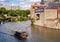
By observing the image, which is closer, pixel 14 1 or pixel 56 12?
pixel 56 12

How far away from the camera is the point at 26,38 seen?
17.7 ft

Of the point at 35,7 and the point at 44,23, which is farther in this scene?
the point at 35,7

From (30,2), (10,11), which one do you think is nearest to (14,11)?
(10,11)

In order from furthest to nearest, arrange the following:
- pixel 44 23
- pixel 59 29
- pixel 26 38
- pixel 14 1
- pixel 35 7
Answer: pixel 14 1 → pixel 35 7 → pixel 44 23 → pixel 59 29 → pixel 26 38

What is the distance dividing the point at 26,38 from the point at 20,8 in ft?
16.8

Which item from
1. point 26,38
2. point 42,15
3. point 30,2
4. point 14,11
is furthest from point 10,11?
point 26,38

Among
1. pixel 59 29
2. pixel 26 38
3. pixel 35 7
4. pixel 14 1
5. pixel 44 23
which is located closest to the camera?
pixel 26 38

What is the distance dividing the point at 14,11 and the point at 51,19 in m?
3.31

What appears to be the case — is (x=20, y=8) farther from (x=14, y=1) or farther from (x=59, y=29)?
(x=59, y=29)

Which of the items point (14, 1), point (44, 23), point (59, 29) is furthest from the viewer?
point (14, 1)

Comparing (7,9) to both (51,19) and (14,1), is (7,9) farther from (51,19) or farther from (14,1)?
(51,19)

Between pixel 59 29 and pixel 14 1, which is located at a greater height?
pixel 14 1

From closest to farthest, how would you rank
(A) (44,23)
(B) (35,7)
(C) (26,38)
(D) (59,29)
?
(C) (26,38) → (D) (59,29) → (A) (44,23) → (B) (35,7)

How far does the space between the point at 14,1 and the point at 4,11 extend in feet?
2.29
